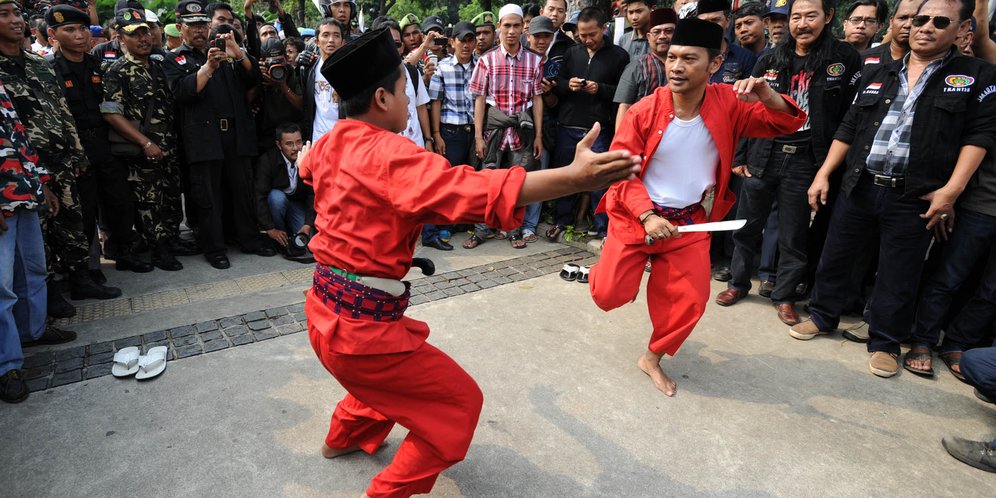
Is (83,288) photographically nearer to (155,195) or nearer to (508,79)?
(155,195)

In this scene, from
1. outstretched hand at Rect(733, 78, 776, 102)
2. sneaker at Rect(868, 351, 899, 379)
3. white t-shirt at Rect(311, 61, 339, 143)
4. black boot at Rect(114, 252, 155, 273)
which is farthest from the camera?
white t-shirt at Rect(311, 61, 339, 143)

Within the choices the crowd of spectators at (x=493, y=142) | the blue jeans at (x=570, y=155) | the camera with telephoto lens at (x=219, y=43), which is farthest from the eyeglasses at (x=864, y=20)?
the camera with telephoto lens at (x=219, y=43)

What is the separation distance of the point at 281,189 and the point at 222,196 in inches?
23.3

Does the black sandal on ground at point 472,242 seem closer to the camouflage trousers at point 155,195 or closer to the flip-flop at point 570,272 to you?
the flip-flop at point 570,272

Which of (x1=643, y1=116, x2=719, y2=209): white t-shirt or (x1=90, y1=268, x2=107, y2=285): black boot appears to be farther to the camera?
(x1=90, y1=268, x2=107, y2=285): black boot

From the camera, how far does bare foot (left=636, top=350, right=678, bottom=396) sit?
137 inches

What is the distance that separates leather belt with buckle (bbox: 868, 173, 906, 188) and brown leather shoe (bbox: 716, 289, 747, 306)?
55.8 inches

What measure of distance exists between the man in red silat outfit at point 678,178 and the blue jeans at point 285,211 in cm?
363

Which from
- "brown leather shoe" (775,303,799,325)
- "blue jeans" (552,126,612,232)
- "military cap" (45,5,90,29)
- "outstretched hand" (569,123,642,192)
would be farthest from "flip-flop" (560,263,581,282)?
"military cap" (45,5,90,29)

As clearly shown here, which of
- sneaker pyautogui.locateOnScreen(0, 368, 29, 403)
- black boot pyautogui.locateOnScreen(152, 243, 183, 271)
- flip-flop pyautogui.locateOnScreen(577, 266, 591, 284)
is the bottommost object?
black boot pyautogui.locateOnScreen(152, 243, 183, 271)

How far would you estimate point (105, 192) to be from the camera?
5.10 metres

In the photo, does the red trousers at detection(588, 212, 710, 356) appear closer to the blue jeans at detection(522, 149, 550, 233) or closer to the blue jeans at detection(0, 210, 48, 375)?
the blue jeans at detection(522, 149, 550, 233)

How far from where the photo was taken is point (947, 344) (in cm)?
389

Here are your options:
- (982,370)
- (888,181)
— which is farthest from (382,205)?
(888,181)
